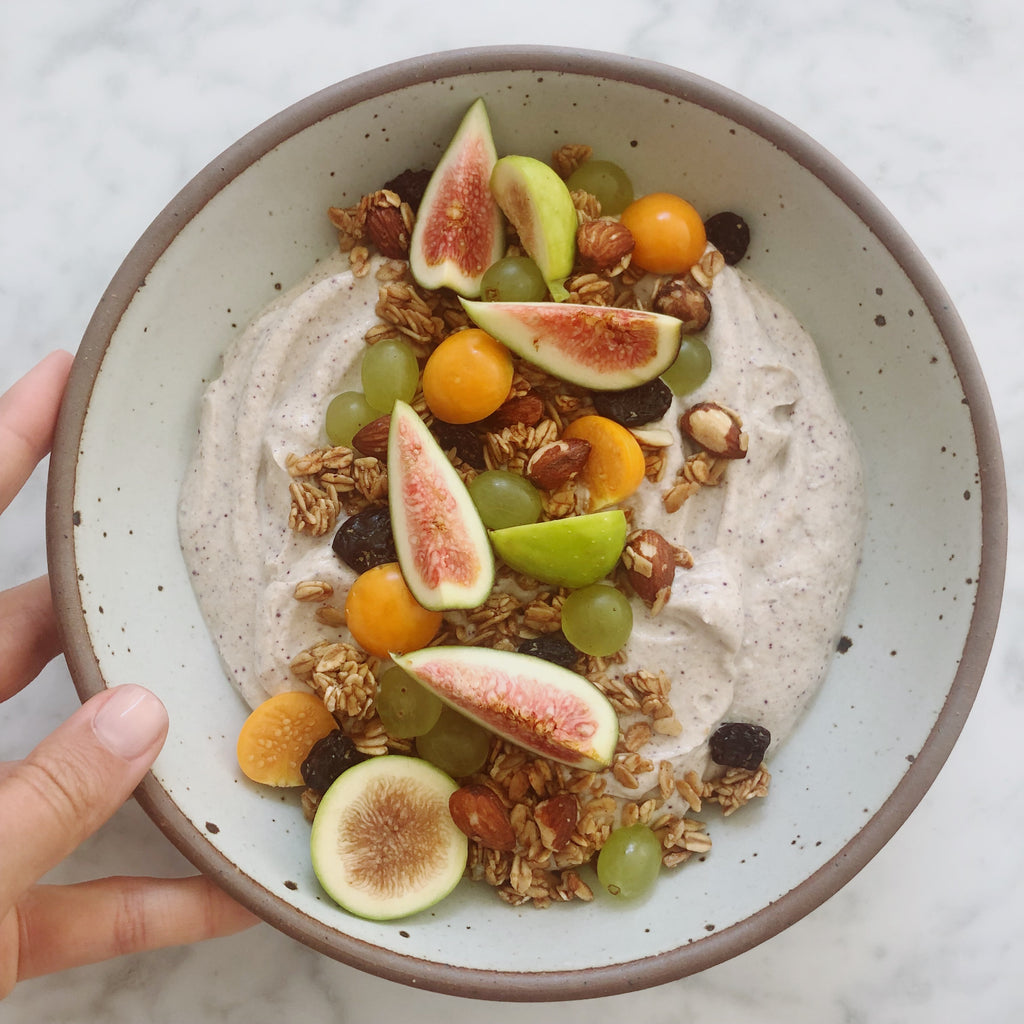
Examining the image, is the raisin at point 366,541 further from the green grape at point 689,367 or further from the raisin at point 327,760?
the green grape at point 689,367

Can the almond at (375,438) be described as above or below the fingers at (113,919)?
above

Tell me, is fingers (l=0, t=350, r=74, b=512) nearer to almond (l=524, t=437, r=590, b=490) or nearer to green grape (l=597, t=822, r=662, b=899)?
almond (l=524, t=437, r=590, b=490)

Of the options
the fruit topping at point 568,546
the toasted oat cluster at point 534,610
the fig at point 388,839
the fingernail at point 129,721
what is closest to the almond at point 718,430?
the toasted oat cluster at point 534,610

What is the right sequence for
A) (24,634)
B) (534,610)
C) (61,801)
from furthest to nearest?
(24,634)
(534,610)
(61,801)

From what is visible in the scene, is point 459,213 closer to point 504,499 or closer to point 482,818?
point 504,499

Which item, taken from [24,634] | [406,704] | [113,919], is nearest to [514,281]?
[406,704]

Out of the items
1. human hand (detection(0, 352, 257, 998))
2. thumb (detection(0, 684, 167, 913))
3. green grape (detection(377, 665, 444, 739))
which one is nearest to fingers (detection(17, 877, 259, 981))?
human hand (detection(0, 352, 257, 998))
